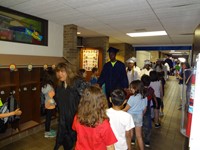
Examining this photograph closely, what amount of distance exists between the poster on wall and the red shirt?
194 inches

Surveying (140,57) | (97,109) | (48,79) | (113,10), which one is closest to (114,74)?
(113,10)

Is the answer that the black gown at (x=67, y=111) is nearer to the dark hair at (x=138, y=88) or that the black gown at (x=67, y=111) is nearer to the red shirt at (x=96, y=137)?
the red shirt at (x=96, y=137)

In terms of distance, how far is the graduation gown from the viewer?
3.54m

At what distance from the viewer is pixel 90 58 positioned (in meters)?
6.31

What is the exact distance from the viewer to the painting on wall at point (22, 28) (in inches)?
124

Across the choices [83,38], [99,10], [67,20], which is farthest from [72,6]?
[83,38]

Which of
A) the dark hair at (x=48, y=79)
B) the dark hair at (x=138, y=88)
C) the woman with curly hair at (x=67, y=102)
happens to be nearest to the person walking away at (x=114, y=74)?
the dark hair at (x=138, y=88)

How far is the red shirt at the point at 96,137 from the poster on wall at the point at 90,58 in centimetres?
492

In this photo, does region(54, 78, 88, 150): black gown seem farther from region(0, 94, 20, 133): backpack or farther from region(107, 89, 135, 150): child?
region(0, 94, 20, 133): backpack

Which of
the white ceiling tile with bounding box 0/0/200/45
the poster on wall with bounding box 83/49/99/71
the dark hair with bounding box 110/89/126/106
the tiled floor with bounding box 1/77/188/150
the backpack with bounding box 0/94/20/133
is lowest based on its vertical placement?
the tiled floor with bounding box 1/77/188/150

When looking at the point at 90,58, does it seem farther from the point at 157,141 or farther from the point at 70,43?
the point at 157,141

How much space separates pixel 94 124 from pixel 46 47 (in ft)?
10.3

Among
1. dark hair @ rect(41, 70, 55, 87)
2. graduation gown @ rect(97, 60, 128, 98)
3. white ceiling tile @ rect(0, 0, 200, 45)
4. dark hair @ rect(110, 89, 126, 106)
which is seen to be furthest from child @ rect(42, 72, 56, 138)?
dark hair @ rect(110, 89, 126, 106)

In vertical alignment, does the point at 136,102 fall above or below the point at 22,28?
below
